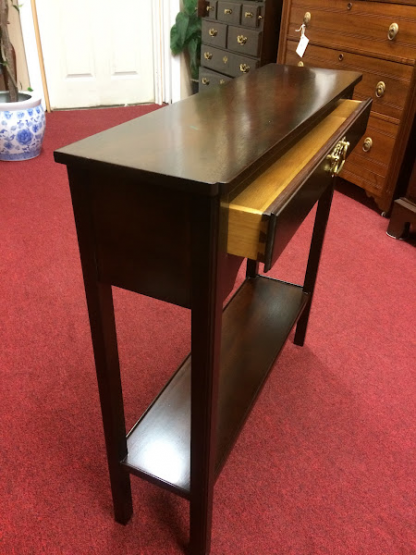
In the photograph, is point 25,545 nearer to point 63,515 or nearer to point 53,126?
point 63,515

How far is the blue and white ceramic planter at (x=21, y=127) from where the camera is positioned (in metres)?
2.50

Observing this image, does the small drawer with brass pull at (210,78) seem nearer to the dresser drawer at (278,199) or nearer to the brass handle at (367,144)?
the brass handle at (367,144)

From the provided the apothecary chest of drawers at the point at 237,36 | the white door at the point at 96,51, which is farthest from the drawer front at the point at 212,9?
the white door at the point at 96,51

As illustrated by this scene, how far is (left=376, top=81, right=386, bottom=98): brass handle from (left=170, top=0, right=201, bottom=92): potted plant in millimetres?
1839

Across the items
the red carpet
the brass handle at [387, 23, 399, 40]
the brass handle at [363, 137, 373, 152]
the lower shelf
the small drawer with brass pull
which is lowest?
the red carpet

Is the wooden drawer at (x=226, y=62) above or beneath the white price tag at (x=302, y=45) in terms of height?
beneath

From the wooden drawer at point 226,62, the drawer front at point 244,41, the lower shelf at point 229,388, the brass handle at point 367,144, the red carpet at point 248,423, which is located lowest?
the red carpet at point 248,423

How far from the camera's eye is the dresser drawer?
614 mm

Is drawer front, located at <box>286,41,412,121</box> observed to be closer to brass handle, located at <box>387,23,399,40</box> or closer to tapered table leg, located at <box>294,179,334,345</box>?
brass handle, located at <box>387,23,399,40</box>

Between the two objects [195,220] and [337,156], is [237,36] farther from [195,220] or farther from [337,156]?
[195,220]

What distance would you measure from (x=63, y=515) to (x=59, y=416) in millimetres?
280

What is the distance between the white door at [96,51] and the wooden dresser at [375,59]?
1583 millimetres

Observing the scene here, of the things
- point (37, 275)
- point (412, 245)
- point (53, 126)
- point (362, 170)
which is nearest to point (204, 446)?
point (37, 275)

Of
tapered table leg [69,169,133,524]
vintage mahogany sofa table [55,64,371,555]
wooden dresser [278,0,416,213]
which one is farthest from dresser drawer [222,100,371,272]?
wooden dresser [278,0,416,213]
